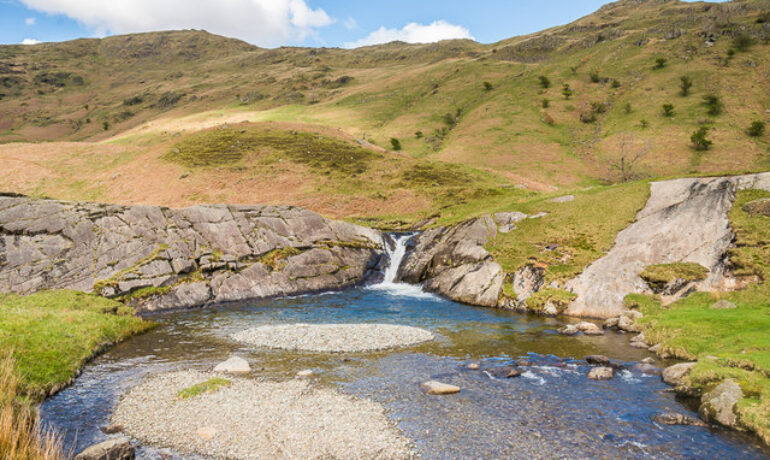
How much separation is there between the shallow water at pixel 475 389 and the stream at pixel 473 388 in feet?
0.16

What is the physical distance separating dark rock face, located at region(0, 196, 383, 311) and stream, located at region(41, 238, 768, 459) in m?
7.28

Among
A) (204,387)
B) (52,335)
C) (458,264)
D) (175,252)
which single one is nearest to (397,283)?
(458,264)

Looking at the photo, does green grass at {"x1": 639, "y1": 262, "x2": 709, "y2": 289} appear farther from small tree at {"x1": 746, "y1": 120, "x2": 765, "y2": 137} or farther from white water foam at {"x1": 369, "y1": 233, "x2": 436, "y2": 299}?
small tree at {"x1": 746, "y1": 120, "x2": 765, "y2": 137}

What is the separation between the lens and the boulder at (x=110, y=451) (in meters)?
11.7

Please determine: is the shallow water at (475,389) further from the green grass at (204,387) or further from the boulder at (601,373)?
the green grass at (204,387)

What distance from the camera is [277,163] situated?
7894cm

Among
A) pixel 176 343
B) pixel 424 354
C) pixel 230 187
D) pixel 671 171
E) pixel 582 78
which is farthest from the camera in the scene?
pixel 582 78

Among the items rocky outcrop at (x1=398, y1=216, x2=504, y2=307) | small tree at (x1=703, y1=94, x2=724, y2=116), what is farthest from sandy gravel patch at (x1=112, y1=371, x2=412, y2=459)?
small tree at (x1=703, y1=94, x2=724, y2=116)

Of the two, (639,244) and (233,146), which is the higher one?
(233,146)

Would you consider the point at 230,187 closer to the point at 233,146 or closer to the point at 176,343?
the point at 233,146

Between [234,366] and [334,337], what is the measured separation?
703 centimetres

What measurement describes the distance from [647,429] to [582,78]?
13607 centimetres

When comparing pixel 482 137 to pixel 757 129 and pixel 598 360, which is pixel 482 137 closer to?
pixel 757 129

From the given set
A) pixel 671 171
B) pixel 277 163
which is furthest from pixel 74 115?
pixel 671 171
